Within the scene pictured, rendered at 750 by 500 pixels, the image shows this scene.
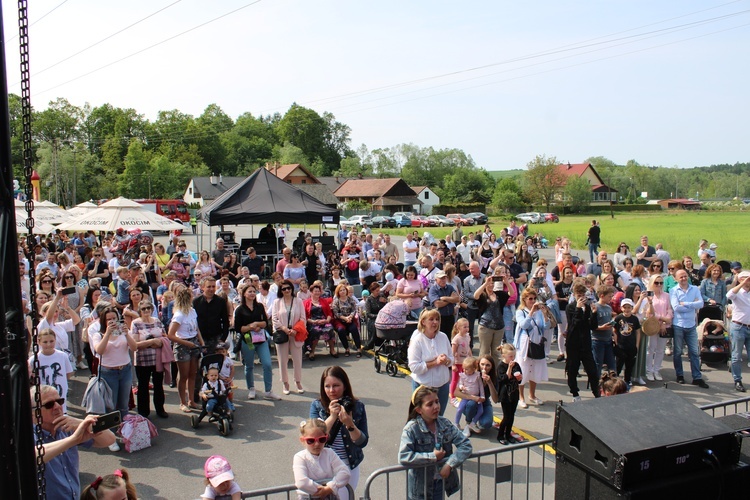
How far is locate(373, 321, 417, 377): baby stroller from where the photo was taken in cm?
1016

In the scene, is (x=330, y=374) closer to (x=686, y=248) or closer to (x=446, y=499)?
(x=446, y=499)

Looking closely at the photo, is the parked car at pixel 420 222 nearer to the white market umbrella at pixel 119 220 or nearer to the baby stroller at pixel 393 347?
the white market umbrella at pixel 119 220

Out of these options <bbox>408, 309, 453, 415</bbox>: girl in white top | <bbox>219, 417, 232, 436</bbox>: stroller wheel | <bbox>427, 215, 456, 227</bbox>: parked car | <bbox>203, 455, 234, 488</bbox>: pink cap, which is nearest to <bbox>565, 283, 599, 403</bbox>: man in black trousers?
<bbox>408, 309, 453, 415</bbox>: girl in white top

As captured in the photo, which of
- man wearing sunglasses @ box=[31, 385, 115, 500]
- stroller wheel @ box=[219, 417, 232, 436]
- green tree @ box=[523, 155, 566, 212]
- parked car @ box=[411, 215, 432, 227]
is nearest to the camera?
man wearing sunglasses @ box=[31, 385, 115, 500]

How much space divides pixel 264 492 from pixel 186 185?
305 feet

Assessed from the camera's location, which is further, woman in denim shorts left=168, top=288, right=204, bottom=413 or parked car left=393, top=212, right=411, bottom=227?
parked car left=393, top=212, right=411, bottom=227

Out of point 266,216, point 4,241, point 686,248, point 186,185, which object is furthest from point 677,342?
point 186,185

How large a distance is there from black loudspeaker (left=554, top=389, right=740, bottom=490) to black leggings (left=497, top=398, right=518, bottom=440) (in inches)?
128

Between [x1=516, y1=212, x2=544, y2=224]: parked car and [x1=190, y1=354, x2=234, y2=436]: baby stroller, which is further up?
[x1=516, y1=212, x2=544, y2=224]: parked car

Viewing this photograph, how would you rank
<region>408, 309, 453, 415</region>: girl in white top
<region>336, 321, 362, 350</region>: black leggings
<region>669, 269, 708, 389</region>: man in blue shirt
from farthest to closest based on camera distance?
<region>336, 321, 362, 350</region>: black leggings
<region>669, 269, 708, 389</region>: man in blue shirt
<region>408, 309, 453, 415</region>: girl in white top

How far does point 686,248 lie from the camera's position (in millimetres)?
31375

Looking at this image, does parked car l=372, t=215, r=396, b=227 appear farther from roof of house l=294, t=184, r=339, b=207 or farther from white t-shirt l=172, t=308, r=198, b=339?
white t-shirt l=172, t=308, r=198, b=339

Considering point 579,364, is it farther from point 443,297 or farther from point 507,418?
point 443,297

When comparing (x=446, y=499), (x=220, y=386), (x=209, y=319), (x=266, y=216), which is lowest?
(x=446, y=499)
